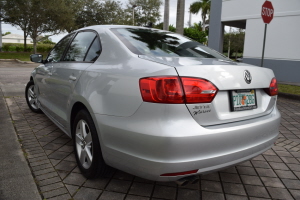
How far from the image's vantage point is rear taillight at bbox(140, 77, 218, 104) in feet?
6.51

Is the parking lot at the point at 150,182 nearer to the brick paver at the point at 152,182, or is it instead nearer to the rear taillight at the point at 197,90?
the brick paver at the point at 152,182

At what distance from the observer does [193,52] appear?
281 centimetres

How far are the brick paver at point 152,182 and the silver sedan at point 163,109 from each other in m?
0.20

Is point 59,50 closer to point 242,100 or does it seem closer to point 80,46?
point 80,46

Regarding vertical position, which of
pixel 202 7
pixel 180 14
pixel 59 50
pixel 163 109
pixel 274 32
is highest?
pixel 202 7

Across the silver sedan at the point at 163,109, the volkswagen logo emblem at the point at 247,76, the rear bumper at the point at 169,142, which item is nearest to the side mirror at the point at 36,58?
the silver sedan at the point at 163,109

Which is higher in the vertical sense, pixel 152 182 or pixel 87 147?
pixel 87 147

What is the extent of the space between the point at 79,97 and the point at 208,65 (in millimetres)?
1277

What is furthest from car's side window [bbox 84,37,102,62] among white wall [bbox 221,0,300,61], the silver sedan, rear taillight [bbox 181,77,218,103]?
white wall [bbox 221,0,300,61]

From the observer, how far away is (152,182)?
9.09 feet

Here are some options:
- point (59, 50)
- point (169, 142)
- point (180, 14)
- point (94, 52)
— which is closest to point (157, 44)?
point (94, 52)

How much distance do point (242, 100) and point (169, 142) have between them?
806mm

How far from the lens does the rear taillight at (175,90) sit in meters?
1.98

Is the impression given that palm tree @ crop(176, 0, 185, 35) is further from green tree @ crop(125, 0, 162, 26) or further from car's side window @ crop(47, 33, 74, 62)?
green tree @ crop(125, 0, 162, 26)
